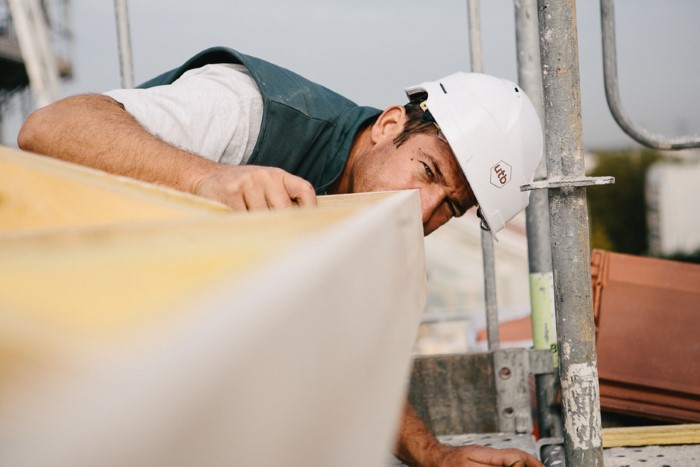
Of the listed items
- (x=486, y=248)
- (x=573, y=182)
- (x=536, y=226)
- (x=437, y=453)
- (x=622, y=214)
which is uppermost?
(x=573, y=182)

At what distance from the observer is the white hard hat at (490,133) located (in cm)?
235

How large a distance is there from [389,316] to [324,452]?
0.85ft

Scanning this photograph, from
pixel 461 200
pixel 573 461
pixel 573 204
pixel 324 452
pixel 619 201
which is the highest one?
pixel 324 452

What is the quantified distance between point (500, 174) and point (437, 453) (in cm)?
94

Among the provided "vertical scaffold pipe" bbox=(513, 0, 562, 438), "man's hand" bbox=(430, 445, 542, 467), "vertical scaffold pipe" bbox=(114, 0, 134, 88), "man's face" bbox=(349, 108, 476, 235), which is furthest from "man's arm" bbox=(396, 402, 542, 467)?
"vertical scaffold pipe" bbox=(114, 0, 134, 88)

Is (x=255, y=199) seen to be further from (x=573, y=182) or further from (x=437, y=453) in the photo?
(x=437, y=453)

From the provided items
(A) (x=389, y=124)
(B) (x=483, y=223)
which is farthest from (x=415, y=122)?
(B) (x=483, y=223)

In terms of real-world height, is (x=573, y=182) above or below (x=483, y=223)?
above

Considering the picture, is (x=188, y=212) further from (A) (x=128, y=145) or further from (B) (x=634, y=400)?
(B) (x=634, y=400)

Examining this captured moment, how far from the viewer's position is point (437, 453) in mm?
1978

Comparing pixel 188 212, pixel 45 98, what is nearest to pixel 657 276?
pixel 188 212

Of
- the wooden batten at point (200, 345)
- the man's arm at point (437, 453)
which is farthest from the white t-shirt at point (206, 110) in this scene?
the wooden batten at point (200, 345)

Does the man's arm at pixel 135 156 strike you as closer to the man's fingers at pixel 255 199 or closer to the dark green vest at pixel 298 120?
the man's fingers at pixel 255 199

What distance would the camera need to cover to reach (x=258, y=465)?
0.31 m
